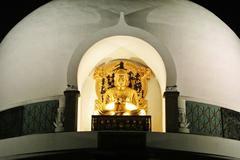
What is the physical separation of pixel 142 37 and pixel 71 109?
2.75 metres

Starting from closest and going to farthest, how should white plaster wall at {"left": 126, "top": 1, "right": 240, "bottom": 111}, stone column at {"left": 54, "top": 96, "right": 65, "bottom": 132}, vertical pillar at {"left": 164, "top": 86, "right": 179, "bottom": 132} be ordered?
vertical pillar at {"left": 164, "top": 86, "right": 179, "bottom": 132} < stone column at {"left": 54, "top": 96, "right": 65, "bottom": 132} < white plaster wall at {"left": 126, "top": 1, "right": 240, "bottom": 111}

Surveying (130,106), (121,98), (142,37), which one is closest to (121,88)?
(121,98)

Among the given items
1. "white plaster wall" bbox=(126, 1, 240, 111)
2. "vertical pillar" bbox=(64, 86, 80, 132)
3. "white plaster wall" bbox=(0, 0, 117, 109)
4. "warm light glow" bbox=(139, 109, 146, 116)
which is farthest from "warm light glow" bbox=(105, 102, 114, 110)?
"white plaster wall" bbox=(126, 1, 240, 111)

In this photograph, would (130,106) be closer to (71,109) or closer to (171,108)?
(171,108)

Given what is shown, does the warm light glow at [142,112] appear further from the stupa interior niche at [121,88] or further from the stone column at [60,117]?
the stone column at [60,117]

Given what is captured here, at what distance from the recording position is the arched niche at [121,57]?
1766 cm

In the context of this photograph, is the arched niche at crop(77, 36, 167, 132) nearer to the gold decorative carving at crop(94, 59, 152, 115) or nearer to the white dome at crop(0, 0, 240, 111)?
the gold decorative carving at crop(94, 59, 152, 115)

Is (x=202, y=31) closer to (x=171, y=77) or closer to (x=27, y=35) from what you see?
(x=171, y=77)

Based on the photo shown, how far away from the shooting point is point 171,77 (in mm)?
17109

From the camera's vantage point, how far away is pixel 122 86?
18.3 meters

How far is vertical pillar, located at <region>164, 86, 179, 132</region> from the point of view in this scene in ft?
54.2

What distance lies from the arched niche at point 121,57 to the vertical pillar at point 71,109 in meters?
0.48

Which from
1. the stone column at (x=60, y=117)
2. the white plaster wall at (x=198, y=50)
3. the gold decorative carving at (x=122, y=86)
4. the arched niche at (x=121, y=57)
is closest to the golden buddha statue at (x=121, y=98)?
the gold decorative carving at (x=122, y=86)

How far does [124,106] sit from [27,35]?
342 cm
